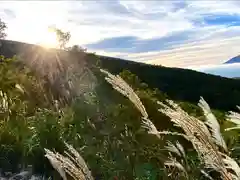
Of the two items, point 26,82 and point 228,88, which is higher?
point 26,82

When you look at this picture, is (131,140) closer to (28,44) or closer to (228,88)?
(228,88)

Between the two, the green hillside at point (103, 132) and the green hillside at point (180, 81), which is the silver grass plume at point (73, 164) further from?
the green hillside at point (180, 81)

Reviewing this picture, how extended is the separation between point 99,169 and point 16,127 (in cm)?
216


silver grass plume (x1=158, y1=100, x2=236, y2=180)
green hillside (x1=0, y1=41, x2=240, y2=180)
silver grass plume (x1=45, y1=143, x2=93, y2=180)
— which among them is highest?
silver grass plume (x1=158, y1=100, x2=236, y2=180)

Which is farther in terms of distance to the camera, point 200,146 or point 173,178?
point 173,178

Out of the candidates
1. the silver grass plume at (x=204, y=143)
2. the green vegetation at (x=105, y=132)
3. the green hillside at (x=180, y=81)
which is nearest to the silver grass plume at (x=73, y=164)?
the green vegetation at (x=105, y=132)

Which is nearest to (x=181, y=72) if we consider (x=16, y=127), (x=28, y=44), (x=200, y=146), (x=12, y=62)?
(x=28, y=44)

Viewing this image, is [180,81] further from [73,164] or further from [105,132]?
[73,164]

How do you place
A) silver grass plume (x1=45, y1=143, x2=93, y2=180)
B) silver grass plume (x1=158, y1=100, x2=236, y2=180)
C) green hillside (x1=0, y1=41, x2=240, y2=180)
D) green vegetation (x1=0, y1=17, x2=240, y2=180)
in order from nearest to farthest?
silver grass plume (x1=158, y1=100, x2=236, y2=180)
silver grass plume (x1=45, y1=143, x2=93, y2=180)
green vegetation (x1=0, y1=17, x2=240, y2=180)
green hillside (x1=0, y1=41, x2=240, y2=180)

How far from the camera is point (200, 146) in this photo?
95.0 inches

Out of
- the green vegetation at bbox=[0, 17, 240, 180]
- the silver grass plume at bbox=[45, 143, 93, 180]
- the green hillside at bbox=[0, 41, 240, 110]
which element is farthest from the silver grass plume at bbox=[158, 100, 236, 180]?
the green hillside at bbox=[0, 41, 240, 110]

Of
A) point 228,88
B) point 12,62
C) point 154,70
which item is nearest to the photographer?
point 12,62

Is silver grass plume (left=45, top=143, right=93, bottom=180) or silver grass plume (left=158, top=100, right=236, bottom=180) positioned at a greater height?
silver grass plume (left=158, top=100, right=236, bottom=180)

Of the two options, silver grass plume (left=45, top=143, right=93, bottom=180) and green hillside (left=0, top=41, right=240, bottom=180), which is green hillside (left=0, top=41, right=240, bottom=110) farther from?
silver grass plume (left=45, top=143, right=93, bottom=180)
